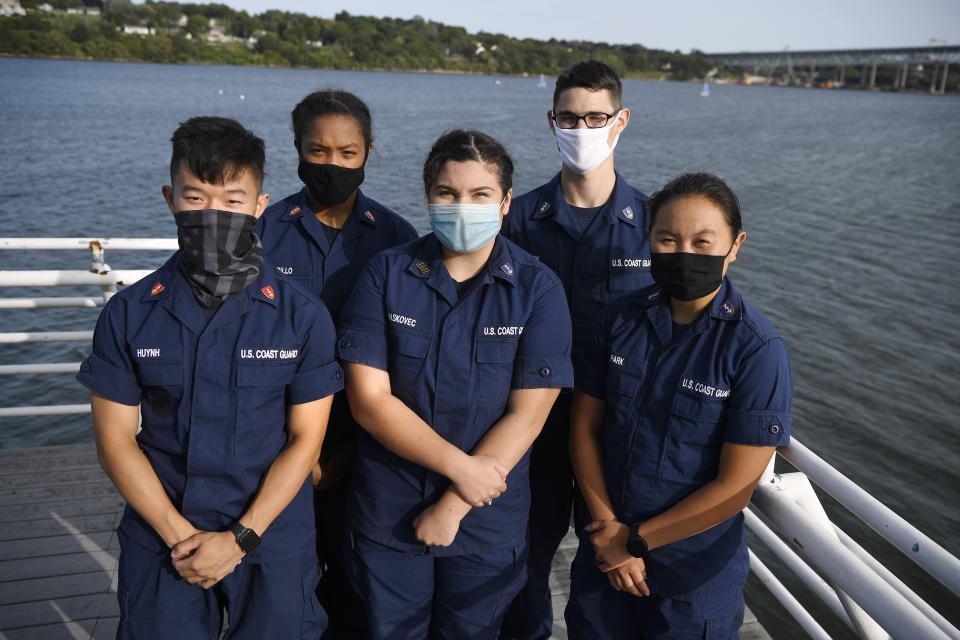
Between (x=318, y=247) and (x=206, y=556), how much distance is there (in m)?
1.18

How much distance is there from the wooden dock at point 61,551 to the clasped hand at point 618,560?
1043 millimetres

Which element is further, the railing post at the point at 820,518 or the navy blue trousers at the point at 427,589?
the navy blue trousers at the point at 427,589

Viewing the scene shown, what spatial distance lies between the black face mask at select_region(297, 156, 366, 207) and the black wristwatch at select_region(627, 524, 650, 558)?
1596 millimetres

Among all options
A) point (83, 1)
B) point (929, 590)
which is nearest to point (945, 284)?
point (929, 590)

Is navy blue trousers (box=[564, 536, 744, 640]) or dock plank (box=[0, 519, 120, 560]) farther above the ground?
navy blue trousers (box=[564, 536, 744, 640])

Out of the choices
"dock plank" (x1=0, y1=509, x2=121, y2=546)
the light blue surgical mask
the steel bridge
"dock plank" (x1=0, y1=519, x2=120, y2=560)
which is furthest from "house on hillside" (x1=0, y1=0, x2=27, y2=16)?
the steel bridge

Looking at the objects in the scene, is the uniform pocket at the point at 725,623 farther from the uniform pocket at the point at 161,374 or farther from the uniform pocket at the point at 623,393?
the uniform pocket at the point at 161,374

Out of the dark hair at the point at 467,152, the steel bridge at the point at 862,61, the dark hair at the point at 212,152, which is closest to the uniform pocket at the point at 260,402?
the dark hair at the point at 212,152

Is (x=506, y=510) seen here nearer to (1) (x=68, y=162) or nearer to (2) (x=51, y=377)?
(2) (x=51, y=377)

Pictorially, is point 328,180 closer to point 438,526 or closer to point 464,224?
point 464,224

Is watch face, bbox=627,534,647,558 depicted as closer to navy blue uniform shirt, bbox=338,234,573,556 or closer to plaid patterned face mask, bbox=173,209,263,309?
navy blue uniform shirt, bbox=338,234,573,556

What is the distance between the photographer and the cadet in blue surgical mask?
2053mm

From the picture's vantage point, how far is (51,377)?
9062 millimetres

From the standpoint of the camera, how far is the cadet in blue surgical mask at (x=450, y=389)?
2.05 meters
